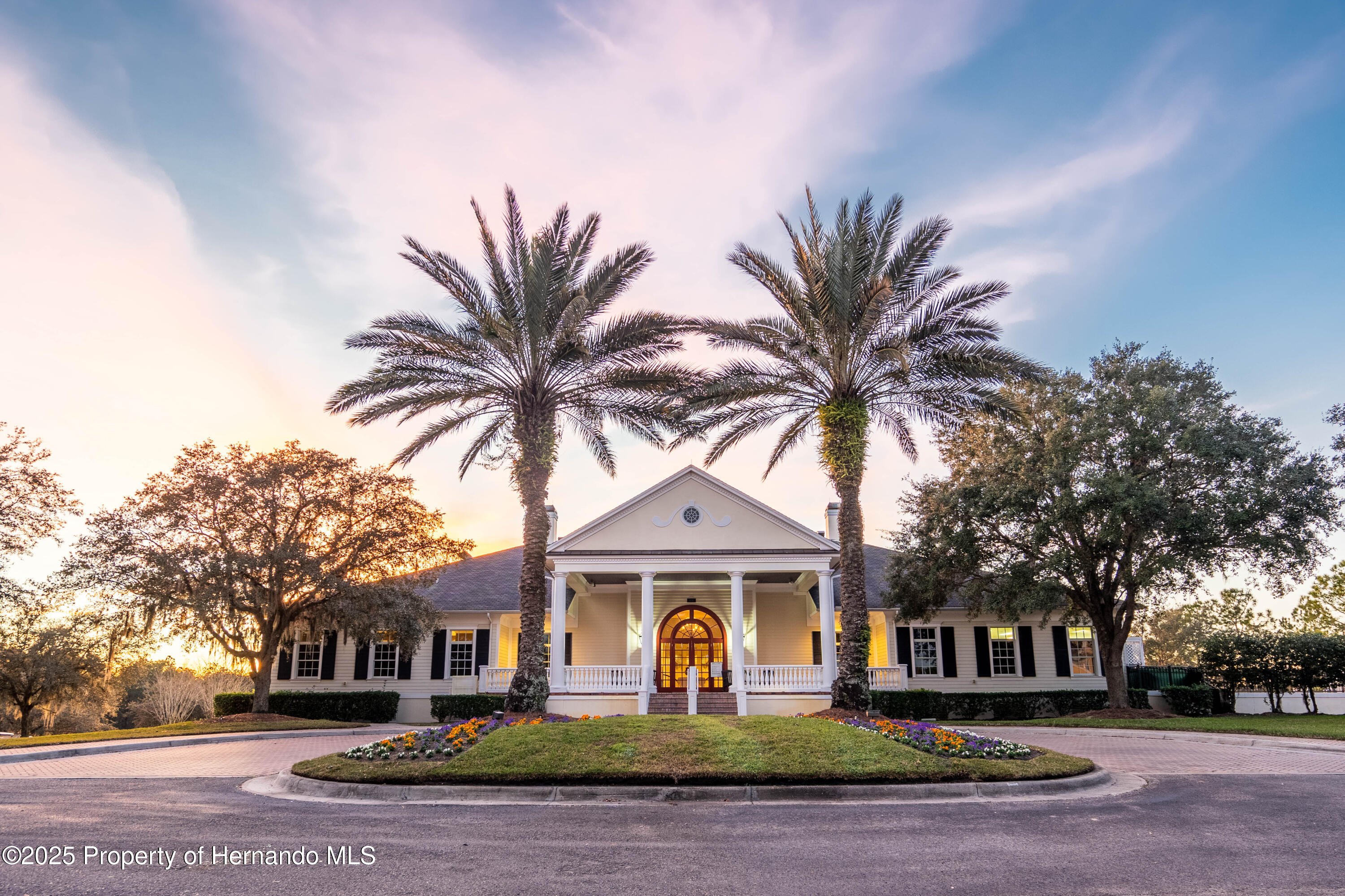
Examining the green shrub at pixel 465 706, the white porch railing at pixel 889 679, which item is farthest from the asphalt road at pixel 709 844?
the white porch railing at pixel 889 679

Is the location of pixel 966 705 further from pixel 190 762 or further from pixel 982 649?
pixel 190 762

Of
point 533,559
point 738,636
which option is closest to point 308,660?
point 533,559

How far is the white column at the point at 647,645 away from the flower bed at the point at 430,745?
9178 millimetres

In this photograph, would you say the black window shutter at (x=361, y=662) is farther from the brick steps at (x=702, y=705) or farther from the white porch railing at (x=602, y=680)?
the brick steps at (x=702, y=705)

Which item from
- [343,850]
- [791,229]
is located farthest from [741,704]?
[343,850]

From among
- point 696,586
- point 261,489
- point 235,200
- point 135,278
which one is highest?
point 235,200

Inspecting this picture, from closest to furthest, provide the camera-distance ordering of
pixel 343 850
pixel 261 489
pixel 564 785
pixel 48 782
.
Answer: pixel 343 850 < pixel 564 785 < pixel 48 782 < pixel 261 489

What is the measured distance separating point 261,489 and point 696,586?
1353cm

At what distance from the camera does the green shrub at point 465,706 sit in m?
23.7

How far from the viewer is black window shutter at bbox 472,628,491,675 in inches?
1051

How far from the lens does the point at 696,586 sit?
2617 centimetres

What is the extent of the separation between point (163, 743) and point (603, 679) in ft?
34.4

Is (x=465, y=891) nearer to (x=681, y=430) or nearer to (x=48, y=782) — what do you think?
(x=48, y=782)

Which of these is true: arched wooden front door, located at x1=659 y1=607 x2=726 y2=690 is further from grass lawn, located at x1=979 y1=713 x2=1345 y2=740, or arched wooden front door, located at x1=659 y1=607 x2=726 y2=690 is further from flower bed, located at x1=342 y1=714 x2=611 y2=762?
flower bed, located at x1=342 y1=714 x2=611 y2=762
